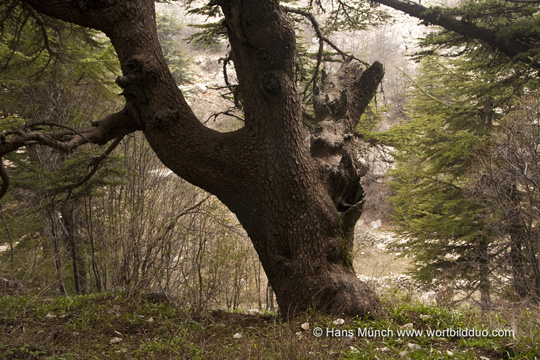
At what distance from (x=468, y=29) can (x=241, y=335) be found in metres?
6.33

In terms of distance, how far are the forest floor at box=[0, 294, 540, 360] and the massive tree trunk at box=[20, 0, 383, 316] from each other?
402mm

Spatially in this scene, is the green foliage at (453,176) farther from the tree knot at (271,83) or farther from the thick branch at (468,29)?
the tree knot at (271,83)

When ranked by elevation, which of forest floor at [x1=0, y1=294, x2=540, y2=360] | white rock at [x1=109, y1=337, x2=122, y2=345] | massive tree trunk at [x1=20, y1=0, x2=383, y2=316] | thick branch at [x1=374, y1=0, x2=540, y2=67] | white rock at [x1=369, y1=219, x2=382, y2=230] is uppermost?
thick branch at [x1=374, y1=0, x2=540, y2=67]

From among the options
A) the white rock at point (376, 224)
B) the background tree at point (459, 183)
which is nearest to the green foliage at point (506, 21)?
the background tree at point (459, 183)

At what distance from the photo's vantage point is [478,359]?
2.62 metres

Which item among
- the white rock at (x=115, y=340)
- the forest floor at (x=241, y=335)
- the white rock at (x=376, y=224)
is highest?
the white rock at (x=376, y=224)

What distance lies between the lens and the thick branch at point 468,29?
241 inches

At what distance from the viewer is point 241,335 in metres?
3.38

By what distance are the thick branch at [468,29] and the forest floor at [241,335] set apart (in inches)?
183

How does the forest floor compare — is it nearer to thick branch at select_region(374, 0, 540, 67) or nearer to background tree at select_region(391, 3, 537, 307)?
thick branch at select_region(374, 0, 540, 67)

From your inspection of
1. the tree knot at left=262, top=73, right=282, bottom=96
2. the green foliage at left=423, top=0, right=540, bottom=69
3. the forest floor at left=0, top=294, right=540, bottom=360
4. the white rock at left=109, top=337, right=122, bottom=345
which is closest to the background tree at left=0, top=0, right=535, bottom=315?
the tree knot at left=262, top=73, right=282, bottom=96

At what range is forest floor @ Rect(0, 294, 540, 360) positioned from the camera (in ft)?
9.04

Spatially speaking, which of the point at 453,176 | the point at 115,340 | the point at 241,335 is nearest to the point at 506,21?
the point at 453,176

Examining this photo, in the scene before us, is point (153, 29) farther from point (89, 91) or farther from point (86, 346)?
point (89, 91)
